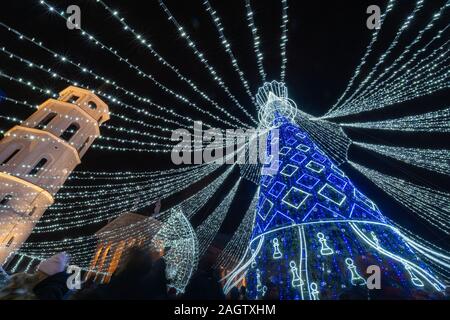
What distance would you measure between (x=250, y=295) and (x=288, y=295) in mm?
868

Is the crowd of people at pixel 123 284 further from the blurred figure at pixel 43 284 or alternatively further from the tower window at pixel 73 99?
the tower window at pixel 73 99

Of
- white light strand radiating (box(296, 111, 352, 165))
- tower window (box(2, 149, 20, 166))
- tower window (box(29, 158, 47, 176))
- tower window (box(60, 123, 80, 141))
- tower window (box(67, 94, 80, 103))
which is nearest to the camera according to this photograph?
white light strand radiating (box(296, 111, 352, 165))

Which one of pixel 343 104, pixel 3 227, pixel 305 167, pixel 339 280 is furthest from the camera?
pixel 3 227

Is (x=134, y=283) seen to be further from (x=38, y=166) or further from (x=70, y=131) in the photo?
(x=70, y=131)

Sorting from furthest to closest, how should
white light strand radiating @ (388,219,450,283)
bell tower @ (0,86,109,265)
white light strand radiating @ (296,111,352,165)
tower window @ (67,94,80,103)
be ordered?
tower window @ (67,94,80,103) → bell tower @ (0,86,109,265) → white light strand radiating @ (296,111,352,165) → white light strand radiating @ (388,219,450,283)

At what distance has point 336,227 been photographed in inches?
175

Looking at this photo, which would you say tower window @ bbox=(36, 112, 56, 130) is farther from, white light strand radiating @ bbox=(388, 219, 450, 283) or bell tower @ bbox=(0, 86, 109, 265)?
white light strand radiating @ bbox=(388, 219, 450, 283)

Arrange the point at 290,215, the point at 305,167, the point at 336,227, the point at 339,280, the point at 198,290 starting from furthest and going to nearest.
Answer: the point at 305,167 → the point at 290,215 → the point at 336,227 → the point at 339,280 → the point at 198,290

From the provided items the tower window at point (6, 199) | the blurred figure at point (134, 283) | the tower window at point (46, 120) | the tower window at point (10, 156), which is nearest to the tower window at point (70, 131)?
the tower window at point (46, 120)

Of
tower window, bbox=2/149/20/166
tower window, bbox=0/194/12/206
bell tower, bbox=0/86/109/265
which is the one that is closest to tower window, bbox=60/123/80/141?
bell tower, bbox=0/86/109/265

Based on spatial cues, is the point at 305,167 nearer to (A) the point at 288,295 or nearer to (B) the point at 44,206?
(A) the point at 288,295

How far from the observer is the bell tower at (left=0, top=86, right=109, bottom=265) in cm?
1416

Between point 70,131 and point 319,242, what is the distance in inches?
761
